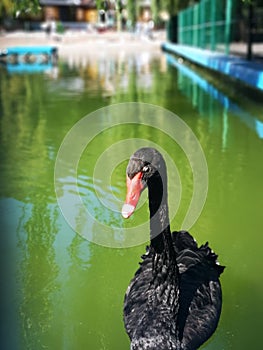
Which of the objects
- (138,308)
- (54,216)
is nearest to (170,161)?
(54,216)

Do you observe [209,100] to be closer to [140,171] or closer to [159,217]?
[159,217]

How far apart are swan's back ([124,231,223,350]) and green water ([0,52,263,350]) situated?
18 centimetres

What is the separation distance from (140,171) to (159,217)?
0.37m

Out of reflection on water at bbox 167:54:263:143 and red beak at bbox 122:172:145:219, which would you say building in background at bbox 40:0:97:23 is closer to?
reflection on water at bbox 167:54:263:143

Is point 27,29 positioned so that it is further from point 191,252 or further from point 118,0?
point 191,252

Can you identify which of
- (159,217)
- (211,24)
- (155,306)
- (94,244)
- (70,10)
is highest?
(70,10)

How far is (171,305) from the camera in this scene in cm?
250

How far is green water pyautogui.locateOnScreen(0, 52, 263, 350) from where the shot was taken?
112 inches

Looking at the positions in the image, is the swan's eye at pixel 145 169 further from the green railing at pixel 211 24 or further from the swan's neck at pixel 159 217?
the green railing at pixel 211 24

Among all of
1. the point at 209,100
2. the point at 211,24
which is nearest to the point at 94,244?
the point at 209,100

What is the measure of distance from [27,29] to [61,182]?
173ft

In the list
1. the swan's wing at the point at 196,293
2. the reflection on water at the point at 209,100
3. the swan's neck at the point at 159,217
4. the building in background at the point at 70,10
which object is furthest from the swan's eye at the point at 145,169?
the building in background at the point at 70,10

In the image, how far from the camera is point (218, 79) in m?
14.6

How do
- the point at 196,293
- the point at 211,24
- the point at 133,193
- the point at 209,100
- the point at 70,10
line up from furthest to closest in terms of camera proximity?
the point at 70,10
the point at 211,24
the point at 209,100
the point at 196,293
the point at 133,193
